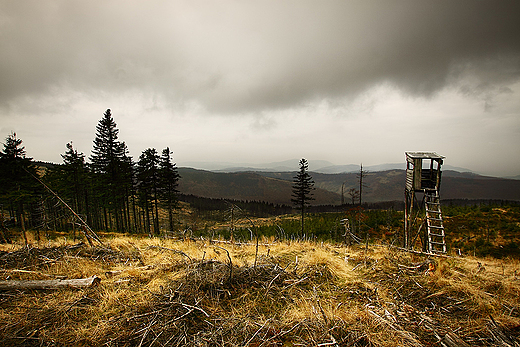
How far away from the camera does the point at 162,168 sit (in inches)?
1077

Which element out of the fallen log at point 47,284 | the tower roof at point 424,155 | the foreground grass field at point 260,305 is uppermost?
the tower roof at point 424,155

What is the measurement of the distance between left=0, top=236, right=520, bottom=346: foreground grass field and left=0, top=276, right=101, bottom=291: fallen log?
0.10 metres

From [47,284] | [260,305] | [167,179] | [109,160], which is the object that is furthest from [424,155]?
[109,160]

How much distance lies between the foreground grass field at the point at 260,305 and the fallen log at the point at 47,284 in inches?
4.1

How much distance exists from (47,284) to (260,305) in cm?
472

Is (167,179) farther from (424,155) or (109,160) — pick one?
(424,155)

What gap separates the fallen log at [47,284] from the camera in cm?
407

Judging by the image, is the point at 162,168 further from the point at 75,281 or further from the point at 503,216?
the point at 503,216

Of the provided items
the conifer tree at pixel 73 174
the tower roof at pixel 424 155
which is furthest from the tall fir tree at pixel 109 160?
the tower roof at pixel 424 155

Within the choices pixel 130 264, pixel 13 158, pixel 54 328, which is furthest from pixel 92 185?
pixel 54 328

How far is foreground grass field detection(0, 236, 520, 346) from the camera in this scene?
10.0 ft

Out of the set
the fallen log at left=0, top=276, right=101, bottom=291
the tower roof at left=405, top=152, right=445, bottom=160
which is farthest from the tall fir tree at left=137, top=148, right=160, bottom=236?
the tower roof at left=405, top=152, right=445, bottom=160

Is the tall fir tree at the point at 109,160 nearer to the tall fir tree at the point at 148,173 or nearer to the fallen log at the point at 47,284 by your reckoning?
the tall fir tree at the point at 148,173

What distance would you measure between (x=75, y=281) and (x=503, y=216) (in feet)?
142
